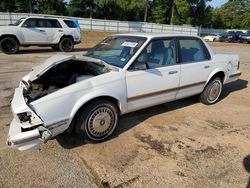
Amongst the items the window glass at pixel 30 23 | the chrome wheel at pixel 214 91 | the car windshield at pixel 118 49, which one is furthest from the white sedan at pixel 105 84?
the window glass at pixel 30 23

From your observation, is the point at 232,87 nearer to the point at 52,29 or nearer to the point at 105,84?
the point at 105,84

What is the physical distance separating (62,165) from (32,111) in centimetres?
79

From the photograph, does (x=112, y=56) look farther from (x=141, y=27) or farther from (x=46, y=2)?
(x=46, y=2)

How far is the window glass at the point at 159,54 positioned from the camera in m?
4.13

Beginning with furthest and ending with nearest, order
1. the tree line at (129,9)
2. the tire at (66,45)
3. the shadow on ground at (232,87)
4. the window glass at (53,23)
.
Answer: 1. the tree line at (129,9)
2. the tire at (66,45)
3. the window glass at (53,23)
4. the shadow on ground at (232,87)

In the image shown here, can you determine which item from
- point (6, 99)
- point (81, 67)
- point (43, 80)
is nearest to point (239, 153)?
point (81, 67)

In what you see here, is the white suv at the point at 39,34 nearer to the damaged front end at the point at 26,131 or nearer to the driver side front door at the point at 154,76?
the driver side front door at the point at 154,76

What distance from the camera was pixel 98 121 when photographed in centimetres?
364

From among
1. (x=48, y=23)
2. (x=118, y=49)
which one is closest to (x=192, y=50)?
(x=118, y=49)

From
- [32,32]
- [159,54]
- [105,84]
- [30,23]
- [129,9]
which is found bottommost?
[105,84]

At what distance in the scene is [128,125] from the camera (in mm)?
4371

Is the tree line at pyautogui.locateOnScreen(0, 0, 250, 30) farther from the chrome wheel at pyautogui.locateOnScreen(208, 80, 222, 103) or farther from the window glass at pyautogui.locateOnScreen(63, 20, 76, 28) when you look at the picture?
the chrome wheel at pyautogui.locateOnScreen(208, 80, 222, 103)

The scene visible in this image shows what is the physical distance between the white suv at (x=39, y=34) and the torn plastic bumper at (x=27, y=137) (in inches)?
397

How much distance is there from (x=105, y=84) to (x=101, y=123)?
0.59 meters
